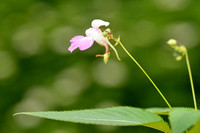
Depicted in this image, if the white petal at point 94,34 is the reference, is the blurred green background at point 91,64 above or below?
below

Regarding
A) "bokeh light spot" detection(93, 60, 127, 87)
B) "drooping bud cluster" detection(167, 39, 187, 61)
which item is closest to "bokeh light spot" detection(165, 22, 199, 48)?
"bokeh light spot" detection(93, 60, 127, 87)

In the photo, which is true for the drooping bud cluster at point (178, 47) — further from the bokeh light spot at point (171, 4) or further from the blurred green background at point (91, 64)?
the bokeh light spot at point (171, 4)

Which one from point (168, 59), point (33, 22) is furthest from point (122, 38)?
point (33, 22)

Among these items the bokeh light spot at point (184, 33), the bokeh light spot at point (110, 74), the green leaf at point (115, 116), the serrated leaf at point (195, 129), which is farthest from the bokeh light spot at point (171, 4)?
the serrated leaf at point (195, 129)

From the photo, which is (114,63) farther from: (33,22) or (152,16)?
(33,22)

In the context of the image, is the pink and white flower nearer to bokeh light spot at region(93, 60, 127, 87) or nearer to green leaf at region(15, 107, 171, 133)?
green leaf at region(15, 107, 171, 133)
